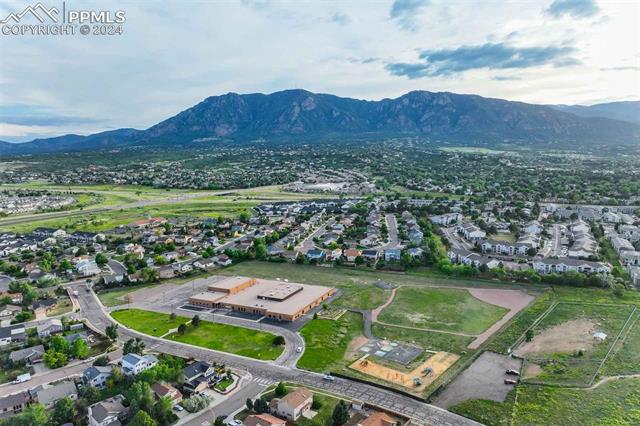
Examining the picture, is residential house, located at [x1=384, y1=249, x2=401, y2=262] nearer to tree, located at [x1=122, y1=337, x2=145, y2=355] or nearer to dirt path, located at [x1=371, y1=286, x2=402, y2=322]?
dirt path, located at [x1=371, y1=286, x2=402, y2=322]

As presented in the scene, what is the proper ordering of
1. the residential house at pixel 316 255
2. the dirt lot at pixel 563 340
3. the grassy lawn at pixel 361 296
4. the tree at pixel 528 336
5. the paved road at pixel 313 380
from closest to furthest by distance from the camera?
the paved road at pixel 313 380
the dirt lot at pixel 563 340
the tree at pixel 528 336
the grassy lawn at pixel 361 296
the residential house at pixel 316 255

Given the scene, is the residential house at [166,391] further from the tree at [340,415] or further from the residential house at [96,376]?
the tree at [340,415]

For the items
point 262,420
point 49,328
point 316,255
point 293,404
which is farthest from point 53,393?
point 316,255

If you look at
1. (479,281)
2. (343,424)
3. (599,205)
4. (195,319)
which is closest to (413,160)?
(599,205)

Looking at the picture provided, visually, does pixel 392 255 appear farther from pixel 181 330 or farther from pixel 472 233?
pixel 181 330

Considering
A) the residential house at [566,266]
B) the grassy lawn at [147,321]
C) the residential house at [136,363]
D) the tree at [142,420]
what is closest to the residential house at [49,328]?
the grassy lawn at [147,321]

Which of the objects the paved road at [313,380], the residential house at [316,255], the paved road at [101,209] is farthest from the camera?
the paved road at [101,209]

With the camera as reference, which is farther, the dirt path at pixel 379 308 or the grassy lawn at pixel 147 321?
the dirt path at pixel 379 308
